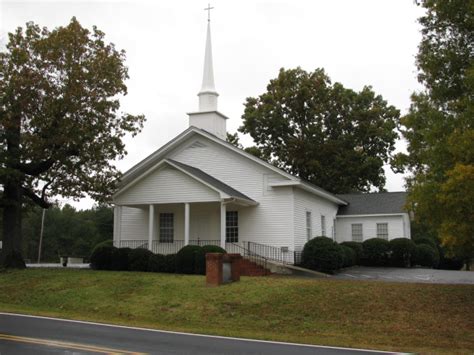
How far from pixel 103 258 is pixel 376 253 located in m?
16.2

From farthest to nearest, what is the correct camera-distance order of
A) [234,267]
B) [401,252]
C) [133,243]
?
1. [401,252]
2. [133,243]
3. [234,267]

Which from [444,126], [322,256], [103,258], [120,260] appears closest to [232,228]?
[322,256]

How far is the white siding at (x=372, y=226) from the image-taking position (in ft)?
109

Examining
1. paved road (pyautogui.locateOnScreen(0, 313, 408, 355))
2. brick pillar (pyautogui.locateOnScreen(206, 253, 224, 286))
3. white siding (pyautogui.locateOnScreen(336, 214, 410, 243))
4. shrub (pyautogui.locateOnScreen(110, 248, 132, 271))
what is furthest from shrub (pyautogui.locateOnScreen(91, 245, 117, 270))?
white siding (pyautogui.locateOnScreen(336, 214, 410, 243))

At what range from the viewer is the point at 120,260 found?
23.8m

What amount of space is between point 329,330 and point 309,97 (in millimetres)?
34522

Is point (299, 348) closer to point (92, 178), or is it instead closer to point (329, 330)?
point (329, 330)

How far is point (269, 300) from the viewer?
625 inches

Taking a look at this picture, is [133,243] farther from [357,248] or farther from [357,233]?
[357,233]

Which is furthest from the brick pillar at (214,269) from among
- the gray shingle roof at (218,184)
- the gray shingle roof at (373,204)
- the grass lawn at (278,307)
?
the gray shingle roof at (373,204)

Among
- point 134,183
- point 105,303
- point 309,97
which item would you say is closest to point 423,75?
point 105,303

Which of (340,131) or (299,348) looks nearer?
(299,348)

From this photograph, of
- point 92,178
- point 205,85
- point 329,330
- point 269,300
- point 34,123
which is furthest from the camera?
point 205,85

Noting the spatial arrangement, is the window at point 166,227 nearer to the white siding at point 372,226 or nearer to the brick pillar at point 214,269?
the brick pillar at point 214,269
